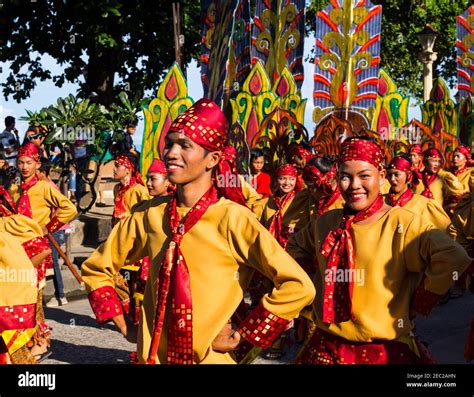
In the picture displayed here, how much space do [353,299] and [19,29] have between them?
2203 centimetres

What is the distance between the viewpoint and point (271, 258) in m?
4.08

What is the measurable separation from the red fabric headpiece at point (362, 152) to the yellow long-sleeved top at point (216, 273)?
1029 mm

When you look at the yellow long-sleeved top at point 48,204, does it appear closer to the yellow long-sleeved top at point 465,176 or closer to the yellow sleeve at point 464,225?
the yellow sleeve at point 464,225

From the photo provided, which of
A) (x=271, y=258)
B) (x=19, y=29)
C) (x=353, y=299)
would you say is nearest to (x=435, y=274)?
(x=353, y=299)

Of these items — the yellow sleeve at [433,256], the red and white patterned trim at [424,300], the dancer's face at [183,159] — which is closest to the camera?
the dancer's face at [183,159]

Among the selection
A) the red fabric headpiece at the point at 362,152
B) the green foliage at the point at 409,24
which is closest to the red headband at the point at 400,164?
the red fabric headpiece at the point at 362,152

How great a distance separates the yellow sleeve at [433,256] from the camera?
473cm

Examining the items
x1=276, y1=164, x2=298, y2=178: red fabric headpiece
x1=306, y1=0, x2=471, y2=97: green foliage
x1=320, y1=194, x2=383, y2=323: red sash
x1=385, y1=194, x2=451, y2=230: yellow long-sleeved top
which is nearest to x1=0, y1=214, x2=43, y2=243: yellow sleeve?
x1=320, y1=194, x2=383, y2=323: red sash

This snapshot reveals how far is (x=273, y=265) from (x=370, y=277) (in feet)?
3.51

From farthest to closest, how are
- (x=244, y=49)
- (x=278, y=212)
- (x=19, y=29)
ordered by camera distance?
(x=19, y=29) < (x=244, y=49) < (x=278, y=212)

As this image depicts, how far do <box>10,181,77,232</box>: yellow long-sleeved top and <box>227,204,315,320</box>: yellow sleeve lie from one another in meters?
6.01

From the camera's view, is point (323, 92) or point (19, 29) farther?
point (19, 29)

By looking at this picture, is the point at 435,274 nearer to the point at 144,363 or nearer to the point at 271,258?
the point at 271,258

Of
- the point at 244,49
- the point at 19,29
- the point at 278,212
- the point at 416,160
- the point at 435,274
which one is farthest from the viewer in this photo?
the point at 19,29
